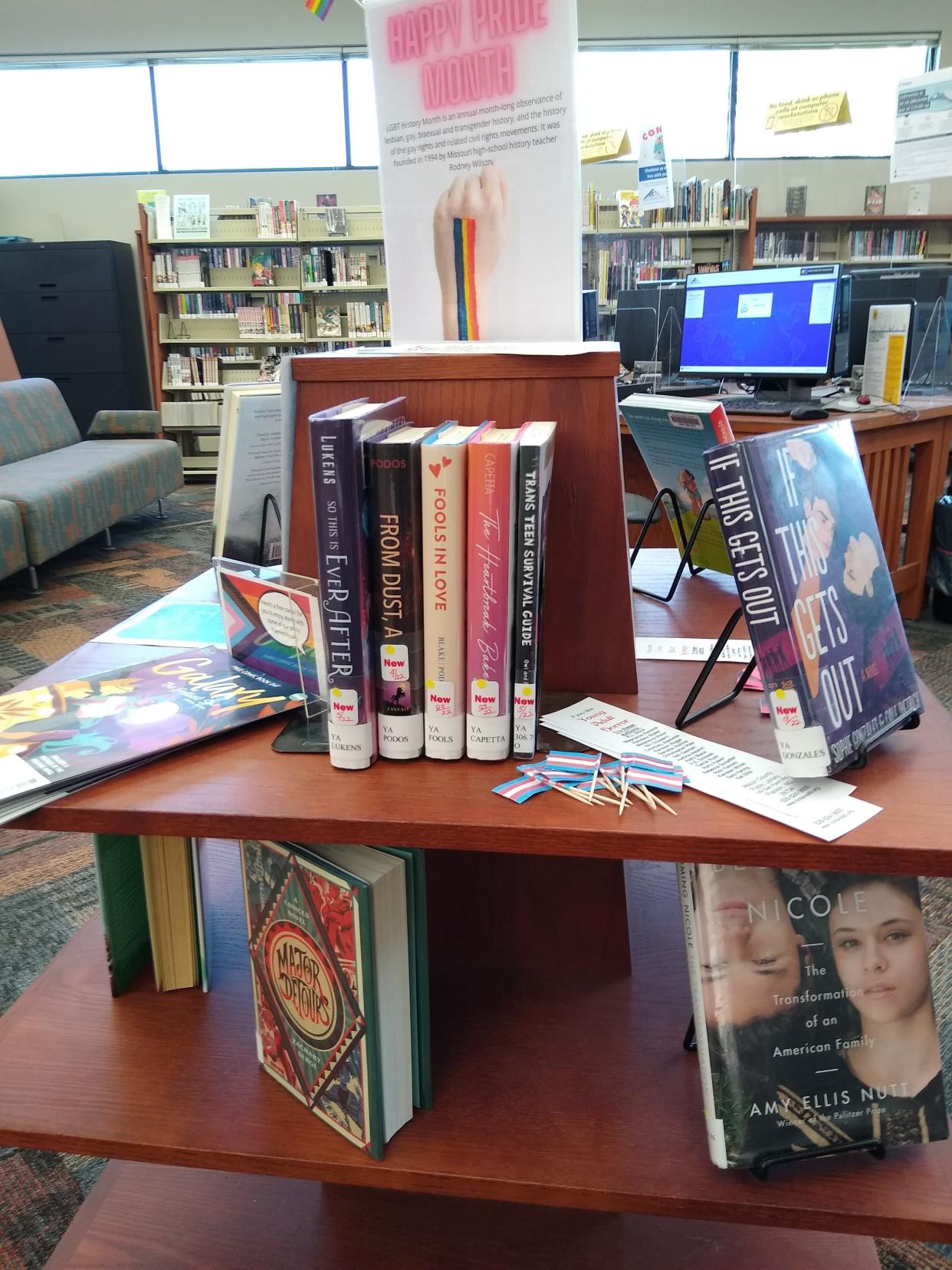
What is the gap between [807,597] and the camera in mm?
684

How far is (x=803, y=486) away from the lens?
0.71 meters

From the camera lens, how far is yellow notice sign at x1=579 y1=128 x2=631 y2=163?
15.1 feet

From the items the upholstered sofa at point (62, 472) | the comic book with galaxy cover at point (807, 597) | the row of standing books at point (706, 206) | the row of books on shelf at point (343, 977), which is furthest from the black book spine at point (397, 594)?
the row of standing books at point (706, 206)

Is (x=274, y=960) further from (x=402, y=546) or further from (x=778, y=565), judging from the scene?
(x=778, y=565)

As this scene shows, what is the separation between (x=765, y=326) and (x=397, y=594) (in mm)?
2916

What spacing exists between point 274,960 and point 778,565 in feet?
1.86

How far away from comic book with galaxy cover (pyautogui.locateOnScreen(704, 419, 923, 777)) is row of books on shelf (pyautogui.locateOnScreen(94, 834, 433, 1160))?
33 centimetres

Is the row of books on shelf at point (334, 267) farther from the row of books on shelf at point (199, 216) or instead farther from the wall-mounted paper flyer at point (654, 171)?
the wall-mounted paper flyer at point (654, 171)

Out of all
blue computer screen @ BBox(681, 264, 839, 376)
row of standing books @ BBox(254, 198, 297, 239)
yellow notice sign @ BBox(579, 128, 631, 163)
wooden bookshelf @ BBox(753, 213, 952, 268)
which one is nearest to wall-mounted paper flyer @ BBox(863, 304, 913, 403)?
blue computer screen @ BBox(681, 264, 839, 376)

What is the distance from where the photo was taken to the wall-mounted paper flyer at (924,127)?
3.73m

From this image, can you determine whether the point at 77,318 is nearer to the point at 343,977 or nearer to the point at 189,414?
the point at 189,414

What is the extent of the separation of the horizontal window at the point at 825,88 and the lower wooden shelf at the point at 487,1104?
719cm

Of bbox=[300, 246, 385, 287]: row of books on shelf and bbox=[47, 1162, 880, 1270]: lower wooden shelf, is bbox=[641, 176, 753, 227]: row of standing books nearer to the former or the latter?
bbox=[300, 246, 385, 287]: row of books on shelf

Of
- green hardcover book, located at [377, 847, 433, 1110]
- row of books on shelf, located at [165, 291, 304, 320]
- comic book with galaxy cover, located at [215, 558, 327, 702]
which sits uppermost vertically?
row of books on shelf, located at [165, 291, 304, 320]
